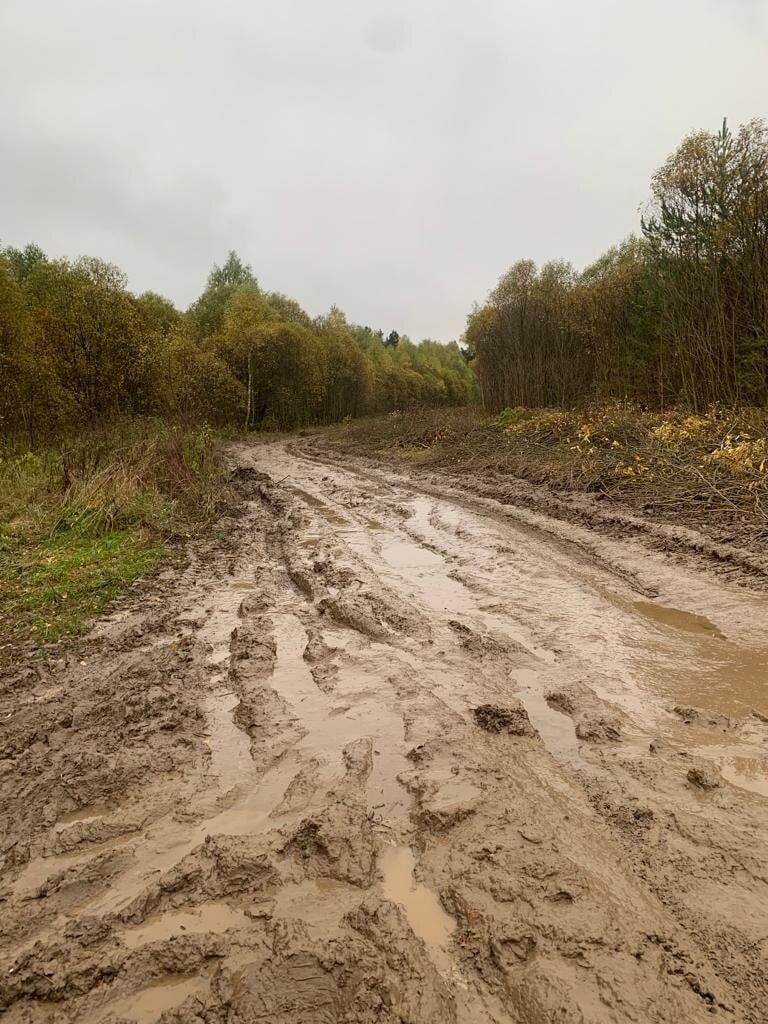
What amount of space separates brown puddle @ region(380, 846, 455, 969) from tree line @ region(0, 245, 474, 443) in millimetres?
13147

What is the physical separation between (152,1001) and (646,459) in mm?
9443

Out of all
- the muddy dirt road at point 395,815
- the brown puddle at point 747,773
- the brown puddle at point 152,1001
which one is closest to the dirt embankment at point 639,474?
the muddy dirt road at point 395,815

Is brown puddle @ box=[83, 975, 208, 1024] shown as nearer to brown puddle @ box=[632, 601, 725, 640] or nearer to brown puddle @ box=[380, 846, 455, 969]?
brown puddle @ box=[380, 846, 455, 969]

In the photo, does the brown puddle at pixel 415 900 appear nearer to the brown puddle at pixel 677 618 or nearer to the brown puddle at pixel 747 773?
the brown puddle at pixel 747 773

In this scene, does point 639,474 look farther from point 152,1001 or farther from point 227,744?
point 152,1001

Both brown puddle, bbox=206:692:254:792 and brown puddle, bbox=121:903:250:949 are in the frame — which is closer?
brown puddle, bbox=121:903:250:949

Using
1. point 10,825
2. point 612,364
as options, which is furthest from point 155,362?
point 10,825

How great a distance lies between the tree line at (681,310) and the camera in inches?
486

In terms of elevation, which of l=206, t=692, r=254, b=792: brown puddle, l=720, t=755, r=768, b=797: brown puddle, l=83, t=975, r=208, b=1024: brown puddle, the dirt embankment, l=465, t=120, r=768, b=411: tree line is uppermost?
l=465, t=120, r=768, b=411: tree line

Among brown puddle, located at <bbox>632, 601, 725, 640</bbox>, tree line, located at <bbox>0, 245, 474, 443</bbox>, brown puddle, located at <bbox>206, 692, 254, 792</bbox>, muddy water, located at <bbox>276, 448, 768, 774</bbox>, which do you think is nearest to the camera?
brown puddle, located at <bbox>206, 692, 254, 792</bbox>

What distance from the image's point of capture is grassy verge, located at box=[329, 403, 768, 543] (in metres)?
6.94

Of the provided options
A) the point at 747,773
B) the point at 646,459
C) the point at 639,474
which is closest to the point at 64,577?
the point at 747,773

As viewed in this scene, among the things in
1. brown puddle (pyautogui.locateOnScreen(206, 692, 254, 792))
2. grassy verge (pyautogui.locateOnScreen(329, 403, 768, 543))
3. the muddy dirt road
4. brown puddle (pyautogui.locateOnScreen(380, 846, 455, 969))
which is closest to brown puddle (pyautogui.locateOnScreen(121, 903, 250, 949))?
the muddy dirt road

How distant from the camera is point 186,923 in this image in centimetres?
185
